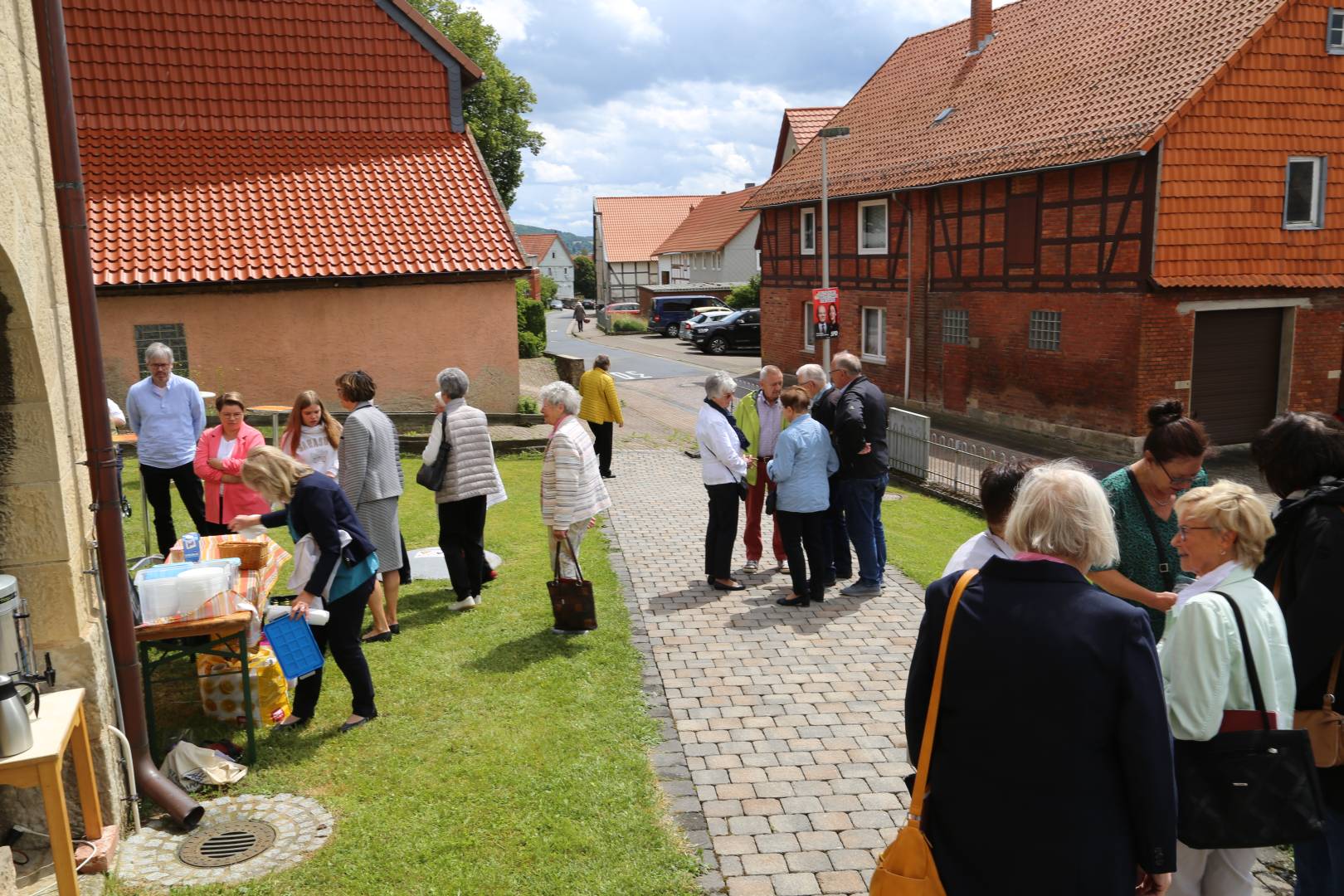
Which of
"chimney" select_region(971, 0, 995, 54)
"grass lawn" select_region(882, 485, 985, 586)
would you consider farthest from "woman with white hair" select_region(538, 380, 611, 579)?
"chimney" select_region(971, 0, 995, 54)

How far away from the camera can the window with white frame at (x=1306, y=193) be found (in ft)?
62.6

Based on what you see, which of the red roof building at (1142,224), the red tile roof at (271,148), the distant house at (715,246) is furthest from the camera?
the distant house at (715,246)

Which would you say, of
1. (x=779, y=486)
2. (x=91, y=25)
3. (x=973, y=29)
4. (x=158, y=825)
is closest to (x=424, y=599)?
(x=779, y=486)

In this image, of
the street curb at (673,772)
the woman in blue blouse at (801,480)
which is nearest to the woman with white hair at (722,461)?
the woman in blue blouse at (801,480)

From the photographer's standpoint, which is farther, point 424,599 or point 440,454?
point 424,599

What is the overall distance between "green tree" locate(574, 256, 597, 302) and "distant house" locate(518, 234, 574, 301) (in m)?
11.0

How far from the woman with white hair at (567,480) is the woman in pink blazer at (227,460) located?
2.48 meters

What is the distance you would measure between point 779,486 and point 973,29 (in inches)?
928

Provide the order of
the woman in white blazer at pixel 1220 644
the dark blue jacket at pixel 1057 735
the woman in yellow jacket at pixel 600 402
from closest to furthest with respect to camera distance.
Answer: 1. the dark blue jacket at pixel 1057 735
2. the woman in white blazer at pixel 1220 644
3. the woman in yellow jacket at pixel 600 402

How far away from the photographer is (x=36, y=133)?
468cm

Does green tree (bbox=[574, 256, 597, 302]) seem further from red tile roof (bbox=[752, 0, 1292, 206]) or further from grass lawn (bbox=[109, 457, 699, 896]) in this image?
grass lawn (bbox=[109, 457, 699, 896])

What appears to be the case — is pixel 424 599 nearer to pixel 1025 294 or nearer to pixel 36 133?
pixel 36 133

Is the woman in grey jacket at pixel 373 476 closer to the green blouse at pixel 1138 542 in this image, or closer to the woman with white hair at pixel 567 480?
the woman with white hair at pixel 567 480

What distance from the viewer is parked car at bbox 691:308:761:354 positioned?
136ft
